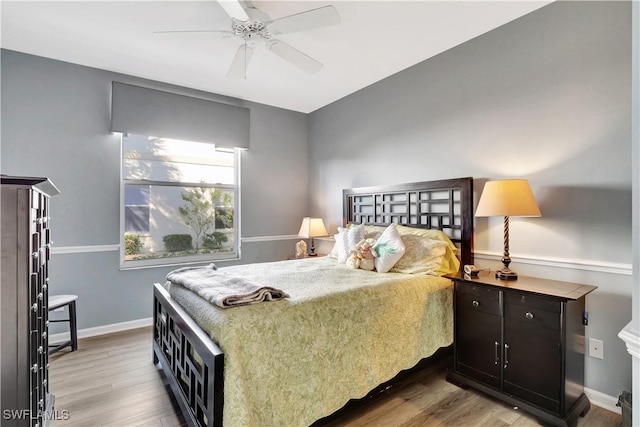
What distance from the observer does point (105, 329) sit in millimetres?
3281

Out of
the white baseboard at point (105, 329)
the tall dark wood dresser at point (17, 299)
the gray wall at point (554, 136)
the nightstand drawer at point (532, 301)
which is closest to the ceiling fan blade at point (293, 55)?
the gray wall at point (554, 136)

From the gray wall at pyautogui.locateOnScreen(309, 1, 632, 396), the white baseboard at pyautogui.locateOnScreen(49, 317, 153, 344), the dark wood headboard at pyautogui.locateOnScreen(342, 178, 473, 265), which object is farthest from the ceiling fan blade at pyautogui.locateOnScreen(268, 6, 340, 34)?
the white baseboard at pyautogui.locateOnScreen(49, 317, 153, 344)

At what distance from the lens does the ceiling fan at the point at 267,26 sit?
1.90 meters

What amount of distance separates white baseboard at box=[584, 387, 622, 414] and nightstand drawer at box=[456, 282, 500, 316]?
799mm

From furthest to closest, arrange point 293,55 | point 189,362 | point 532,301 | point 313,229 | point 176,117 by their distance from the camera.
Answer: point 313,229 < point 176,117 < point 293,55 < point 532,301 < point 189,362

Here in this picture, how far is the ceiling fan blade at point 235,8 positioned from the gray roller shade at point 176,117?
6.74 feet

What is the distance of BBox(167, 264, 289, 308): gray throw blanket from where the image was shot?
1.65 meters

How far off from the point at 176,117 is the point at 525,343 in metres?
3.99

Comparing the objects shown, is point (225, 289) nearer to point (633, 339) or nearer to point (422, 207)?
point (633, 339)

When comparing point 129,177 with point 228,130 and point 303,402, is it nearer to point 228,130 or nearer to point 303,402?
point 228,130

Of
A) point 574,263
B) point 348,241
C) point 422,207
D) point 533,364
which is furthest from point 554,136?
point 348,241

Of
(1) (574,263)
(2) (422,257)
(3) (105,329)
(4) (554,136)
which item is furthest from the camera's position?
(3) (105,329)

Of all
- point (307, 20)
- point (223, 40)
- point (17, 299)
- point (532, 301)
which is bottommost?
point (532, 301)

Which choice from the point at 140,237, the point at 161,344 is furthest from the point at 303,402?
the point at 140,237
